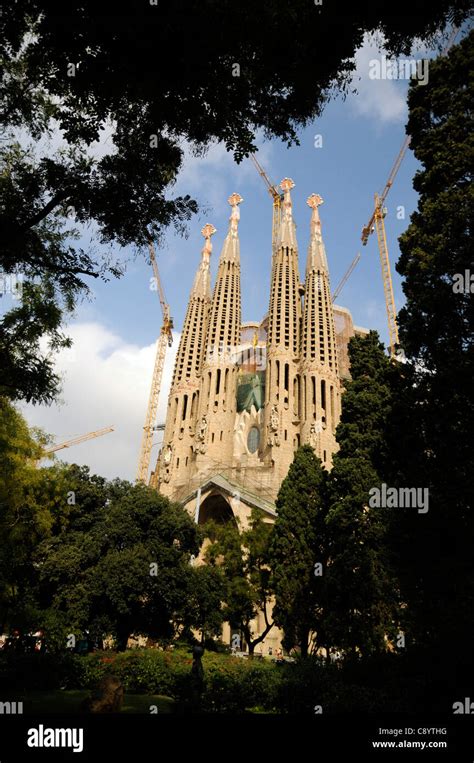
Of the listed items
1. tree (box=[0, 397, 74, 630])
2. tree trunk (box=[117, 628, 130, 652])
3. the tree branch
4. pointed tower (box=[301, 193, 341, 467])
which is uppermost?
pointed tower (box=[301, 193, 341, 467])

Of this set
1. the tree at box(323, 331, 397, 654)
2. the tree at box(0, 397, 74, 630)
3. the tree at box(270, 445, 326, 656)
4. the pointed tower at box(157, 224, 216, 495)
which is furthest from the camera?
the pointed tower at box(157, 224, 216, 495)

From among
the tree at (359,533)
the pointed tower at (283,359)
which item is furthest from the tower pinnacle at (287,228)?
the tree at (359,533)

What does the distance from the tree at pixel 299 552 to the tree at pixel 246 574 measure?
1.53 meters

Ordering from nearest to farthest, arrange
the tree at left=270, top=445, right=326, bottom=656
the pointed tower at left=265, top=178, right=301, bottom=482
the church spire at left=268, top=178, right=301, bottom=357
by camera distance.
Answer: the tree at left=270, top=445, right=326, bottom=656 < the pointed tower at left=265, top=178, right=301, bottom=482 < the church spire at left=268, top=178, right=301, bottom=357

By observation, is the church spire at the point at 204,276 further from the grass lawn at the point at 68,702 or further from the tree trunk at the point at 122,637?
the grass lawn at the point at 68,702

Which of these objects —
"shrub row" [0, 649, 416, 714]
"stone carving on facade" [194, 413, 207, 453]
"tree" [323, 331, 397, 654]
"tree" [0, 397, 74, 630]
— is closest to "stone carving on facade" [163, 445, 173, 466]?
"stone carving on facade" [194, 413, 207, 453]

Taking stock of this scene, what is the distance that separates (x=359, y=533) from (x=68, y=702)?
9.85 meters

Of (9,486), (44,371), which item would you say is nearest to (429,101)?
(44,371)

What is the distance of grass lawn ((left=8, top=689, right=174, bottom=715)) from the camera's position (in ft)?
33.4

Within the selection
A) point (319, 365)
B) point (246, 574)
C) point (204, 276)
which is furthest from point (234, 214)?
point (246, 574)

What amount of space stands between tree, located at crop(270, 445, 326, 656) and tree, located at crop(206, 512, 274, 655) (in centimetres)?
153

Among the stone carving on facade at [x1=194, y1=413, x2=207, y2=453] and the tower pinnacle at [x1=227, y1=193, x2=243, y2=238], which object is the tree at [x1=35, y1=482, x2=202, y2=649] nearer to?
the stone carving on facade at [x1=194, y1=413, x2=207, y2=453]

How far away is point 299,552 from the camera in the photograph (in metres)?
21.5

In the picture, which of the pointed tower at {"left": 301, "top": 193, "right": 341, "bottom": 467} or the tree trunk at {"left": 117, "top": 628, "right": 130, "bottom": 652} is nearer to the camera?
the tree trunk at {"left": 117, "top": 628, "right": 130, "bottom": 652}
